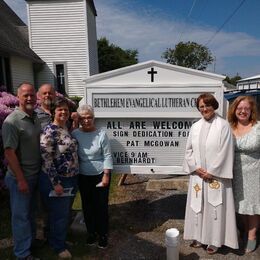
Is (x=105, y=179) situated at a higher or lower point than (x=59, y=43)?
lower

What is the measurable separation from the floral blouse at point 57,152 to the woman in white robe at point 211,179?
1252mm

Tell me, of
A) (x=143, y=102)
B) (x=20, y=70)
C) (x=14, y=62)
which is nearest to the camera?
(x=143, y=102)

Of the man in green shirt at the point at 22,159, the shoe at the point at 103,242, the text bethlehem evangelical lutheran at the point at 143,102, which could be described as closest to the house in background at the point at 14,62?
the text bethlehem evangelical lutheran at the point at 143,102

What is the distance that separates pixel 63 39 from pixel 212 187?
19.6 meters

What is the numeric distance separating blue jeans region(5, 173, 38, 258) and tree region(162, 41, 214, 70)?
4647 centimetres

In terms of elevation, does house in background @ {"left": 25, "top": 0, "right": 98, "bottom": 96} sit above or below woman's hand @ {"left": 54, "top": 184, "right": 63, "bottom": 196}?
above

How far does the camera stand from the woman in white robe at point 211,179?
3.41 m

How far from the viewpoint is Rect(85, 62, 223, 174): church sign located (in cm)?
399

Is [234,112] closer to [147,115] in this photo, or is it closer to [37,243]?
[147,115]

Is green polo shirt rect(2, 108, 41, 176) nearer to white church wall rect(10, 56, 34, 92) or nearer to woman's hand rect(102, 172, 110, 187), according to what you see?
woman's hand rect(102, 172, 110, 187)

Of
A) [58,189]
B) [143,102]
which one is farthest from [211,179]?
[58,189]

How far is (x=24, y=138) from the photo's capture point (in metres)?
3.24

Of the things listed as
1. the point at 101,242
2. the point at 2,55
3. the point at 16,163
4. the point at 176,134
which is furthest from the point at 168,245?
the point at 2,55

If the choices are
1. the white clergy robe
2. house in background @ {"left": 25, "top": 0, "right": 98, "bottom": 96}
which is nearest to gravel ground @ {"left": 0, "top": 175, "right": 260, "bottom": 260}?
the white clergy robe
